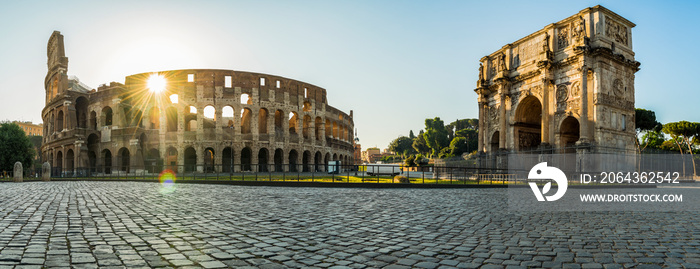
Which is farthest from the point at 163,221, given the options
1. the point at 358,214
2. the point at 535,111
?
the point at 535,111

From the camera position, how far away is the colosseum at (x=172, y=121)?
1571 inches

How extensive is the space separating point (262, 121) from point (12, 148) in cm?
2370

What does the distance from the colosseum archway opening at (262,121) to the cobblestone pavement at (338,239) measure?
36700 millimetres

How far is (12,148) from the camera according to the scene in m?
39.2

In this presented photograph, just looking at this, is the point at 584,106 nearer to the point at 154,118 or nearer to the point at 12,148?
the point at 154,118

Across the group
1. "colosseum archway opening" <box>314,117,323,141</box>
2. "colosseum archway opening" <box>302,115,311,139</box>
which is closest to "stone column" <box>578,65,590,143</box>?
"colosseum archway opening" <box>302,115,311,139</box>

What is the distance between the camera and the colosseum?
131ft

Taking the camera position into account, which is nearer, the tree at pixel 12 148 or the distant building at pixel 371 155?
the tree at pixel 12 148

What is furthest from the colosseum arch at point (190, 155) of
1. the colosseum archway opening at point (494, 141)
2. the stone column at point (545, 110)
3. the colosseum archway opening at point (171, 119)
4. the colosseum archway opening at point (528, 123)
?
the stone column at point (545, 110)

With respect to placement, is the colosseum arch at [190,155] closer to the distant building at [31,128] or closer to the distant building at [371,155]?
the distant building at [31,128]

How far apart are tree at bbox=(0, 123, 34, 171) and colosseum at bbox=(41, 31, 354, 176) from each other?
2.94 metres

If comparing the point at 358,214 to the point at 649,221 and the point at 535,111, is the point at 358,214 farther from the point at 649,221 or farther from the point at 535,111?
the point at 535,111

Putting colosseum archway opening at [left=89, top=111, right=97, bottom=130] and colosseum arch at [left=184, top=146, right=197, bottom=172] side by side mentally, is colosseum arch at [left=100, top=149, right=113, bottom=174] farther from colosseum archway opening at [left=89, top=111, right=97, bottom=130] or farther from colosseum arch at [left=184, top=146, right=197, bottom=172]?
colosseum arch at [left=184, top=146, right=197, bottom=172]

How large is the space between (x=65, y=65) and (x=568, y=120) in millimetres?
49283
